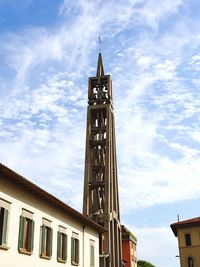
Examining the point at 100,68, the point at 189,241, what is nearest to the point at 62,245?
the point at 100,68

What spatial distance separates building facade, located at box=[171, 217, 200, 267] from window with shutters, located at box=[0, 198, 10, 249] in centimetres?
3672

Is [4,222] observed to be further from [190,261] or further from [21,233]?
[190,261]

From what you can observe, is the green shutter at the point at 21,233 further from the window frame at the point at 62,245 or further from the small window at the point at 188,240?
the small window at the point at 188,240

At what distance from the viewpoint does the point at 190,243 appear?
4706cm

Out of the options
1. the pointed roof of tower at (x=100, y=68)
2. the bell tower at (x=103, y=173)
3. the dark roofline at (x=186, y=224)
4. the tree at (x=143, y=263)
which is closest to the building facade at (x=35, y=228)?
the bell tower at (x=103, y=173)

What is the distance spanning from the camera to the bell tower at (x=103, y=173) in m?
36.3

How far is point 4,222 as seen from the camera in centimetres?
1482

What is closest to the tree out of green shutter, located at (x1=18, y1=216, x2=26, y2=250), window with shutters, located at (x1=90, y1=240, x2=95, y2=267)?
window with shutters, located at (x1=90, y1=240, x2=95, y2=267)

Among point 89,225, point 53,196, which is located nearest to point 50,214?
point 53,196

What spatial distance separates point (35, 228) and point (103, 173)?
22.7 meters

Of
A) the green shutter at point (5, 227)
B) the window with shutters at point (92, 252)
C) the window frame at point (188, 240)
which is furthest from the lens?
the window frame at point (188, 240)

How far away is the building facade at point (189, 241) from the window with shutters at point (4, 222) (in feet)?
120

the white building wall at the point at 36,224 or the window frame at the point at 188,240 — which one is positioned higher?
the window frame at the point at 188,240

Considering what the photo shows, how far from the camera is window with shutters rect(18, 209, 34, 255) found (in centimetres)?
1588
